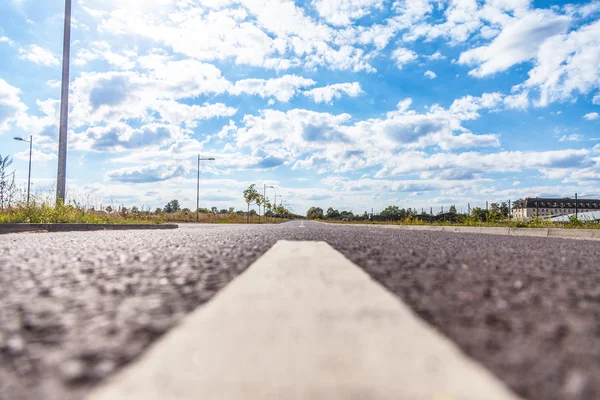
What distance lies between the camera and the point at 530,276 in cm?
262

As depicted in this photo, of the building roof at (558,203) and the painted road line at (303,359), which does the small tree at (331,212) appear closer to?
the building roof at (558,203)

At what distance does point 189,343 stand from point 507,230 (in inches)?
608

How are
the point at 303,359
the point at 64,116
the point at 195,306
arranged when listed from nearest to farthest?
the point at 303,359 → the point at 195,306 → the point at 64,116

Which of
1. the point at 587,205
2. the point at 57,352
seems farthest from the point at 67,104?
the point at 587,205

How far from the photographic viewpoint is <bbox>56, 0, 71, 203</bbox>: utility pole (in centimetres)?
1468

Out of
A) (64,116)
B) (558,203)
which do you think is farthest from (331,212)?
(64,116)

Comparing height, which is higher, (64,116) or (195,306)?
(64,116)

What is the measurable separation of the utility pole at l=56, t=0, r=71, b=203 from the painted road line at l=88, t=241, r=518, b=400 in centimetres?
1576

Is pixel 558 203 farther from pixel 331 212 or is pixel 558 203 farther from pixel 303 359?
pixel 303 359

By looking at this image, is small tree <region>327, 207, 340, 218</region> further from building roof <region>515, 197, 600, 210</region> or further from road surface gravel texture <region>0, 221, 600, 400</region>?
road surface gravel texture <region>0, 221, 600, 400</region>

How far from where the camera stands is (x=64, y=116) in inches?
588

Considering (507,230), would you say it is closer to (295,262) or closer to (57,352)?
(295,262)

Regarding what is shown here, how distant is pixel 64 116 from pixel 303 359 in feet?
55.7

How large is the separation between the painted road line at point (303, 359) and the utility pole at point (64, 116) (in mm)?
15763
